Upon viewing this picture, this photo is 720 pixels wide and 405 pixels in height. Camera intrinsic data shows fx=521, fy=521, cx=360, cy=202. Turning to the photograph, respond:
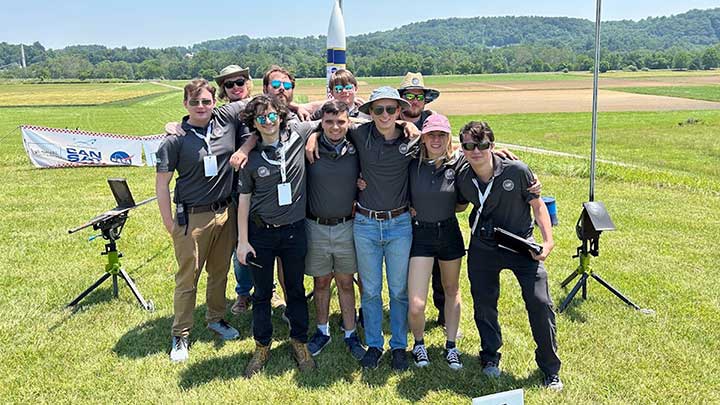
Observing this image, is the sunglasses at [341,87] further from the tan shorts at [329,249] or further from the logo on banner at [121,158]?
the logo on banner at [121,158]

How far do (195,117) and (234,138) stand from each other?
41 cm

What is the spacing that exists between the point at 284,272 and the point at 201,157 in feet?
4.15

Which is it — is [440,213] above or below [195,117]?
below

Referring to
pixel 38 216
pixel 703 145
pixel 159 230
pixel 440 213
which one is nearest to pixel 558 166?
pixel 703 145

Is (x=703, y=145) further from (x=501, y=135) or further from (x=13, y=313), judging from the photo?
(x=13, y=313)

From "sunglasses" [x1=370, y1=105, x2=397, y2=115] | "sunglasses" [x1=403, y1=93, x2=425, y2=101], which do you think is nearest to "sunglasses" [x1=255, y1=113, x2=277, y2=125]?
"sunglasses" [x1=370, y1=105, x2=397, y2=115]

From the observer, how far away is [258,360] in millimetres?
4738

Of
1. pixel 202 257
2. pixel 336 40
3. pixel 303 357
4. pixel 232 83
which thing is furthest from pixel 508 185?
pixel 336 40

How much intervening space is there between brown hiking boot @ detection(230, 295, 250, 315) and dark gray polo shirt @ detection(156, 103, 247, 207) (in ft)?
5.31

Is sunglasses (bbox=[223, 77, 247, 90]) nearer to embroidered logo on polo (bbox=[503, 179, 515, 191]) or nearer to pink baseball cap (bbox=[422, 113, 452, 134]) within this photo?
pink baseball cap (bbox=[422, 113, 452, 134])

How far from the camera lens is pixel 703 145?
21.2 m

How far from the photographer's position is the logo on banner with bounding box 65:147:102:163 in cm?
1641

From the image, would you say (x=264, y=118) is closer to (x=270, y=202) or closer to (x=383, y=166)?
(x=270, y=202)

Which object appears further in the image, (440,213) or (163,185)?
(163,185)
